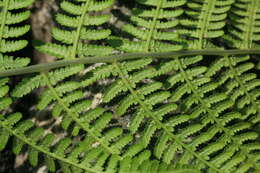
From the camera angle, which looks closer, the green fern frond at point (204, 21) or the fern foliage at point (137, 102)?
the fern foliage at point (137, 102)

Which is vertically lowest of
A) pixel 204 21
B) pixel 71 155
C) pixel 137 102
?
pixel 71 155

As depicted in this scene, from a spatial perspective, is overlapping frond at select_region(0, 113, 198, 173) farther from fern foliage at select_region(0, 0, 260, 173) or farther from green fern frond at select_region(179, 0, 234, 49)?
green fern frond at select_region(179, 0, 234, 49)

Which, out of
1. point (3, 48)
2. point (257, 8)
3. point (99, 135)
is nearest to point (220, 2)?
point (257, 8)

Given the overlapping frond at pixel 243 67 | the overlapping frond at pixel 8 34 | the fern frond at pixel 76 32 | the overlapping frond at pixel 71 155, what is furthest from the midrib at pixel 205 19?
the overlapping frond at pixel 8 34

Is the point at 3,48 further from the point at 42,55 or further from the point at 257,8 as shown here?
the point at 257,8

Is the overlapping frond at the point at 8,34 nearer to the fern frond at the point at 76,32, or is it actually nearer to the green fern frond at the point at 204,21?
the fern frond at the point at 76,32

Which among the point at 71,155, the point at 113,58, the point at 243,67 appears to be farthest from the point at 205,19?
the point at 71,155

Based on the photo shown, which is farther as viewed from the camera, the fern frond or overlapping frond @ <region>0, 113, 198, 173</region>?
the fern frond

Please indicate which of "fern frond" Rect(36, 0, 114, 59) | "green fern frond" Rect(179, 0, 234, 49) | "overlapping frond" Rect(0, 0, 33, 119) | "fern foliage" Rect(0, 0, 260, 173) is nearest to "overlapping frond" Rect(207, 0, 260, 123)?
"fern foliage" Rect(0, 0, 260, 173)

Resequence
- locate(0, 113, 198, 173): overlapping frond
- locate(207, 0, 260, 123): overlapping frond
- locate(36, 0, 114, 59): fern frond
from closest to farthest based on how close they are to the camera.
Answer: locate(0, 113, 198, 173): overlapping frond < locate(36, 0, 114, 59): fern frond < locate(207, 0, 260, 123): overlapping frond

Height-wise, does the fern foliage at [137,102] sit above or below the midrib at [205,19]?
below

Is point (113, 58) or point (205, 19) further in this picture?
point (205, 19)

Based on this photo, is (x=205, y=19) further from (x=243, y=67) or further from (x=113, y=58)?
(x=113, y=58)
